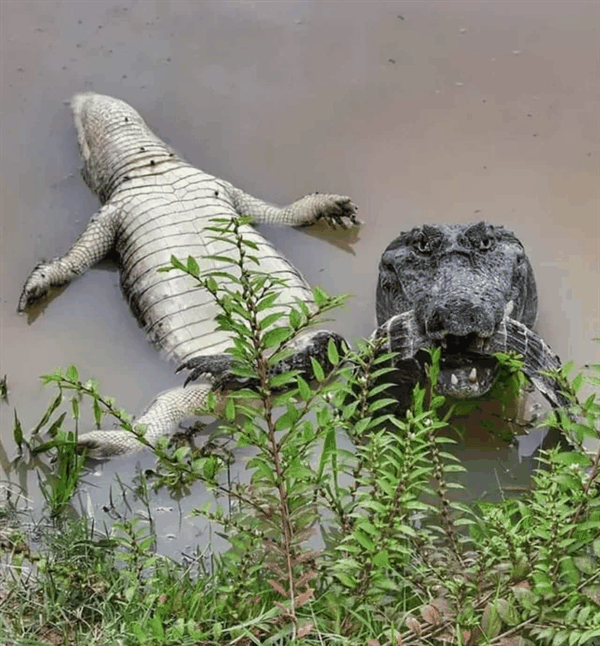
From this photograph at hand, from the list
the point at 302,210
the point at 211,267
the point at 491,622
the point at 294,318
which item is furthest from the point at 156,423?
the point at 491,622

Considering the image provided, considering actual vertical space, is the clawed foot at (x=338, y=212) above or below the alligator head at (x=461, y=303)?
above

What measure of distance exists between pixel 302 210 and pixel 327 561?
296 centimetres

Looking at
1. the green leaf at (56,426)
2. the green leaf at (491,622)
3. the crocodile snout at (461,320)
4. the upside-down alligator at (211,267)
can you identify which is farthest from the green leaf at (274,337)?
the green leaf at (56,426)

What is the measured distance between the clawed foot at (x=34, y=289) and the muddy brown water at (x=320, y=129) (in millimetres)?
81

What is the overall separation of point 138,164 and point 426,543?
11.6ft

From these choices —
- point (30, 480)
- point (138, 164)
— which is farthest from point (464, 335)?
point (138, 164)

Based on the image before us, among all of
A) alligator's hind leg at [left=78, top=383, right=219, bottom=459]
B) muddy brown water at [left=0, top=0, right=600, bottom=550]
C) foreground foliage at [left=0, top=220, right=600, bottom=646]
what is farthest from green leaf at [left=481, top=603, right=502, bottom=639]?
alligator's hind leg at [left=78, top=383, right=219, bottom=459]

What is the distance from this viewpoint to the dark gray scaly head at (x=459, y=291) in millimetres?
3637

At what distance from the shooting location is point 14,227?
18.2ft

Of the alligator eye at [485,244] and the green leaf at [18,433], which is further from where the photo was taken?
the alligator eye at [485,244]

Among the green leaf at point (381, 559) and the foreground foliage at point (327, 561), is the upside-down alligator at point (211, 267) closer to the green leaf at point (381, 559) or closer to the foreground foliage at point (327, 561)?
the foreground foliage at point (327, 561)

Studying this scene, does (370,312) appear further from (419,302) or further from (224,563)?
(224,563)

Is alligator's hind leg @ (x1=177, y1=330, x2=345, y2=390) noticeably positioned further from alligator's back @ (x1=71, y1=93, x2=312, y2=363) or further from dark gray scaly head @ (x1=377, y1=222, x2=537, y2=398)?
dark gray scaly head @ (x1=377, y1=222, x2=537, y2=398)

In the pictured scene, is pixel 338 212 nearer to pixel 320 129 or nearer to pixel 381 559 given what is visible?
pixel 320 129
